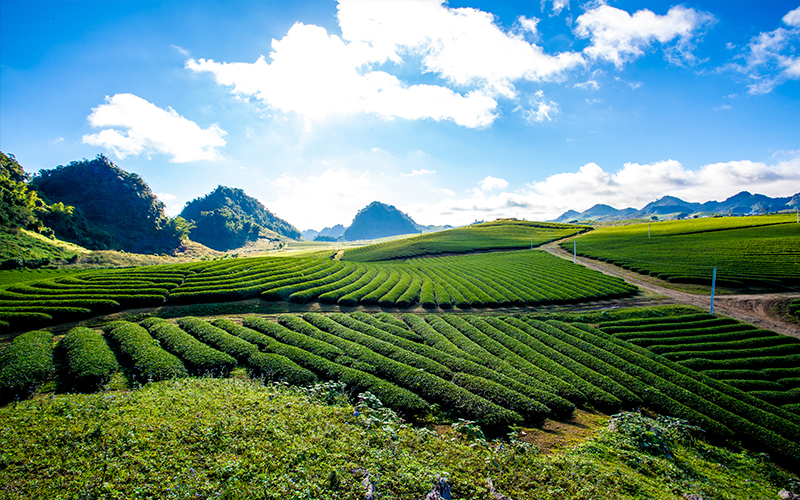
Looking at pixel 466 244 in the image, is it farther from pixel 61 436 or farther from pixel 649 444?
pixel 61 436

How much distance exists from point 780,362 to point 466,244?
61.3 m

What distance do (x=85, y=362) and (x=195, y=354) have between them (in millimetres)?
4473

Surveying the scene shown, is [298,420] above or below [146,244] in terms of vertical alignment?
below

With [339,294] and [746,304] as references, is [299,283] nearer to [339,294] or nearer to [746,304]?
[339,294]

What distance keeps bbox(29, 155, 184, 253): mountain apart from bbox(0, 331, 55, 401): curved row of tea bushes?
113m

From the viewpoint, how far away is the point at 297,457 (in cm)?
812

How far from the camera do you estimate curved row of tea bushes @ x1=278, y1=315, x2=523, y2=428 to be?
11.9m

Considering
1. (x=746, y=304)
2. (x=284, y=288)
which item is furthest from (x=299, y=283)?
(x=746, y=304)

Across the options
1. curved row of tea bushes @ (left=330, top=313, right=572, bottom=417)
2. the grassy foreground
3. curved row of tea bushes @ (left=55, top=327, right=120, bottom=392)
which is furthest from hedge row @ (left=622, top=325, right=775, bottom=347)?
curved row of tea bushes @ (left=55, top=327, right=120, bottom=392)

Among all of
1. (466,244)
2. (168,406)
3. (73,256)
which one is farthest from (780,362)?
(73,256)

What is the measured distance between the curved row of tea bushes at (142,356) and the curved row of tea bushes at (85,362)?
0.60 meters

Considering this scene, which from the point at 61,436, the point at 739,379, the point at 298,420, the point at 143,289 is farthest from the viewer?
the point at 143,289

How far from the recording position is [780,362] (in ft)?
58.0

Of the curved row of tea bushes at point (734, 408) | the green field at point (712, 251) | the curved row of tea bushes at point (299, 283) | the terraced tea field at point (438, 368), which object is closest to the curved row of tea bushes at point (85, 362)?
the terraced tea field at point (438, 368)
